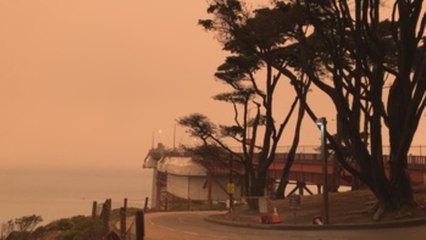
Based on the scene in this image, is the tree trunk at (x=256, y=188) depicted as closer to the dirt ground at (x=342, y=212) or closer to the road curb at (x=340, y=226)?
the dirt ground at (x=342, y=212)

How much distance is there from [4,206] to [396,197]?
11469 cm

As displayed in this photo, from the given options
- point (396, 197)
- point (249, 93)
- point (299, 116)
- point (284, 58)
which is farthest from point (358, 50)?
point (249, 93)

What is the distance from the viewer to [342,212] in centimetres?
2392

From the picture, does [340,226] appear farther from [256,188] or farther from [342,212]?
[256,188]

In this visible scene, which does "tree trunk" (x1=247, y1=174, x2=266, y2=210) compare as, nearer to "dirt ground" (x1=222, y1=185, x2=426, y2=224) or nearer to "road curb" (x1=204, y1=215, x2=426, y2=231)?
"dirt ground" (x1=222, y1=185, x2=426, y2=224)

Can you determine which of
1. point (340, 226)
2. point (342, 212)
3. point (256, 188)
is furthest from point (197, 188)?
point (340, 226)

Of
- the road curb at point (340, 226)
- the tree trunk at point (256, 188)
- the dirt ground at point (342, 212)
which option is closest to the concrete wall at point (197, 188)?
the tree trunk at point (256, 188)

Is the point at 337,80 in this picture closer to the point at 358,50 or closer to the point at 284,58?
the point at 358,50

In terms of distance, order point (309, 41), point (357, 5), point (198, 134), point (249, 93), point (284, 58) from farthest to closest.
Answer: point (198, 134) < point (249, 93) < point (284, 58) < point (309, 41) < point (357, 5)

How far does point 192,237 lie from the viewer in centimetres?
1928

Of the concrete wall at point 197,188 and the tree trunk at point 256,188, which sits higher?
the tree trunk at point 256,188

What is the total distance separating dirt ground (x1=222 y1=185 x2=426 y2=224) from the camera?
64.5ft

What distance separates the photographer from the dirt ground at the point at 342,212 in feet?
64.5

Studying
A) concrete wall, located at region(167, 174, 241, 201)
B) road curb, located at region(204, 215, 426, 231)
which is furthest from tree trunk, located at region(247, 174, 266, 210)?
concrete wall, located at region(167, 174, 241, 201)
